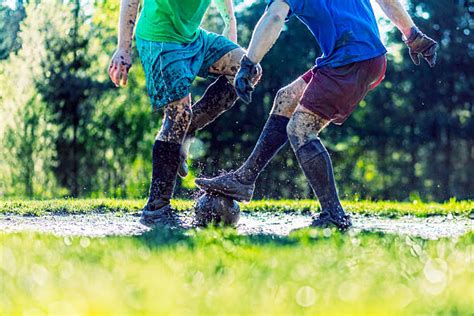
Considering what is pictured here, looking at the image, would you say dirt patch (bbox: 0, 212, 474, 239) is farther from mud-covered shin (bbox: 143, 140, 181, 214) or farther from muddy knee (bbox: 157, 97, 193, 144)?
muddy knee (bbox: 157, 97, 193, 144)

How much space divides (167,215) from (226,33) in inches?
67.0

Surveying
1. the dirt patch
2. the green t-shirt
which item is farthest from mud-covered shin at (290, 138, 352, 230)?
the green t-shirt

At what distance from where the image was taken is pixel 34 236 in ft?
12.5

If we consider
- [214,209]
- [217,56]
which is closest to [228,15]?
[217,56]

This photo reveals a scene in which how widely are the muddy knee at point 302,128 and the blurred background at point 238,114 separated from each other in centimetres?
1448

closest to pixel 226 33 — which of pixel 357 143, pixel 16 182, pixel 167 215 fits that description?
pixel 167 215

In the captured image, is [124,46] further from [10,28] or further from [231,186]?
[10,28]

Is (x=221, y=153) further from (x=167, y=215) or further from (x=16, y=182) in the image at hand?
(x=167, y=215)

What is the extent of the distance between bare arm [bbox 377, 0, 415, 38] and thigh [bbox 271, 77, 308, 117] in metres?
0.72

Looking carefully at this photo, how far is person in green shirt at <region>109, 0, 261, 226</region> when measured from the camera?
16.2ft

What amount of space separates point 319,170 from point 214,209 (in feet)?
2.62

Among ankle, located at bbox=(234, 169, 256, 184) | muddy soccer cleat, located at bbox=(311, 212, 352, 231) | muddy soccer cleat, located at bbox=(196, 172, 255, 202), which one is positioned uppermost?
Answer: ankle, located at bbox=(234, 169, 256, 184)

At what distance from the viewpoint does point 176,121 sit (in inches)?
195

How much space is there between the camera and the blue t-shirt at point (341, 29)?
14.8ft
